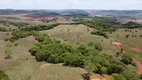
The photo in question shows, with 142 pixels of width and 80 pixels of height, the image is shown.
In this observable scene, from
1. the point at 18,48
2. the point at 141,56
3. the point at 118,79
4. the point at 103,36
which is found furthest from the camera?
the point at 103,36

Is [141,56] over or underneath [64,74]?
underneath

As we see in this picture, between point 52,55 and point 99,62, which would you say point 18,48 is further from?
point 99,62

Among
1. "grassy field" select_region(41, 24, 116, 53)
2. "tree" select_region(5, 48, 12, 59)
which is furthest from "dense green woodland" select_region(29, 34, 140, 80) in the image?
"grassy field" select_region(41, 24, 116, 53)

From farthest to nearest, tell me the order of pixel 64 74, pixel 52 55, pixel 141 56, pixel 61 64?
pixel 141 56
pixel 52 55
pixel 61 64
pixel 64 74

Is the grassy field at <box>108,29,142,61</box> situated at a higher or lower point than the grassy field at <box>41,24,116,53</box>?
lower

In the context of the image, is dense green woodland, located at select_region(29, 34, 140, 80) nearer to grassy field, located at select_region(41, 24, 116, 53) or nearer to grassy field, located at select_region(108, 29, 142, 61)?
grassy field, located at select_region(108, 29, 142, 61)

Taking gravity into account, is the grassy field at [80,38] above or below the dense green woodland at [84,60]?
below

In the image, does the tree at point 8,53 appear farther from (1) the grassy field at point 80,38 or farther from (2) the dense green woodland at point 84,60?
(1) the grassy field at point 80,38

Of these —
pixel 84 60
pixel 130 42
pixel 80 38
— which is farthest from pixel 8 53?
pixel 130 42

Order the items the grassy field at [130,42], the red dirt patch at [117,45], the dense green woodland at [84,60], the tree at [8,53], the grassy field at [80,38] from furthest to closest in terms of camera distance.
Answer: the red dirt patch at [117,45] → the grassy field at [80,38] → the grassy field at [130,42] → the tree at [8,53] → the dense green woodland at [84,60]

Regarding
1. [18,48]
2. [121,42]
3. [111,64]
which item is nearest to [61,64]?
[111,64]

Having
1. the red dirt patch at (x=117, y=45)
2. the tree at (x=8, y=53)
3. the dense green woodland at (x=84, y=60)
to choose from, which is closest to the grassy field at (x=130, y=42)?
the red dirt patch at (x=117, y=45)
